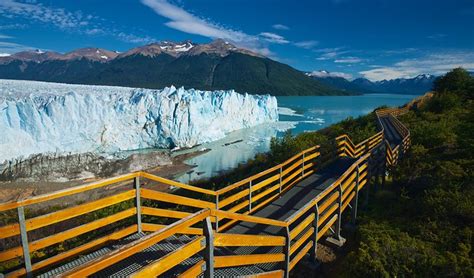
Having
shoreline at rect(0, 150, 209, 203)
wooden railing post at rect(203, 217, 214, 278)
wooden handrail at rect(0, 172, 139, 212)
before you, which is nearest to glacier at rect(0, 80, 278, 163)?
shoreline at rect(0, 150, 209, 203)

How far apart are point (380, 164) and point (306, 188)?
3345 mm

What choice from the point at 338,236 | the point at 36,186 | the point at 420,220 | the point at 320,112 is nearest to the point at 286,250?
the point at 338,236

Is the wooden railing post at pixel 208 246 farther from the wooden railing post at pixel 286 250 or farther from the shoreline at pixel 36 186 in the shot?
the shoreline at pixel 36 186

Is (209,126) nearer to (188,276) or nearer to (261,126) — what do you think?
(261,126)

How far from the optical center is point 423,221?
5.36 metres

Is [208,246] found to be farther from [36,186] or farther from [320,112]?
[320,112]

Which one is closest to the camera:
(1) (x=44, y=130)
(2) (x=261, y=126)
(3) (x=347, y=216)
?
(3) (x=347, y=216)

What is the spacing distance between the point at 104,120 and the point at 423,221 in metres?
25.9

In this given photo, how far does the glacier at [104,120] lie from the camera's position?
20.5 meters

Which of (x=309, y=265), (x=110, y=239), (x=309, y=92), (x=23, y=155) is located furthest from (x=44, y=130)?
(x=309, y=92)

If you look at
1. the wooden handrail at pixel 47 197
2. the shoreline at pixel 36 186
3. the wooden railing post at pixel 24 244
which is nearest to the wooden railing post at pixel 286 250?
the wooden handrail at pixel 47 197

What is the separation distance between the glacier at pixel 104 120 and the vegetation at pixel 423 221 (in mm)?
23458

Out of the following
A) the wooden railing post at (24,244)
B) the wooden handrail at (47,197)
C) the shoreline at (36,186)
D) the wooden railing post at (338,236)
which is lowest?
the shoreline at (36,186)

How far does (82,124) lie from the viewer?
24062mm
